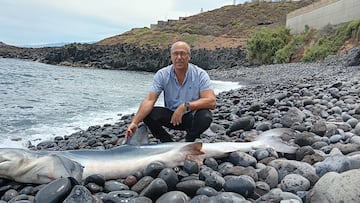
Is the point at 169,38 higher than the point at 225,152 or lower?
higher

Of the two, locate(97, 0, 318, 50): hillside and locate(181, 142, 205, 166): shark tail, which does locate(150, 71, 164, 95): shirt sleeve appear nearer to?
locate(181, 142, 205, 166): shark tail

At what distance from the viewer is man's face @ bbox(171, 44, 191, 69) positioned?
4.28 m

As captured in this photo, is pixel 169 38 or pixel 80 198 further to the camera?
pixel 169 38

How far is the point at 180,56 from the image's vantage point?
429 centimetres

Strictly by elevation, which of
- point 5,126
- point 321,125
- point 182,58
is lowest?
point 5,126

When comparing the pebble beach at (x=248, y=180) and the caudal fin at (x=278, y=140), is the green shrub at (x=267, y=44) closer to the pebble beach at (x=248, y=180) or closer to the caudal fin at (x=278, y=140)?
the caudal fin at (x=278, y=140)

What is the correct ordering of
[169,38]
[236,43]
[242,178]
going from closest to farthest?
[242,178] < [236,43] < [169,38]

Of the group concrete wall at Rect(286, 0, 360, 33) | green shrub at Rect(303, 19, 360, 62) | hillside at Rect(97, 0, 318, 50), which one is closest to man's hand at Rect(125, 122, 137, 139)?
green shrub at Rect(303, 19, 360, 62)

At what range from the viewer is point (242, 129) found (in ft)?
18.2

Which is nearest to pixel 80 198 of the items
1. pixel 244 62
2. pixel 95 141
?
pixel 95 141

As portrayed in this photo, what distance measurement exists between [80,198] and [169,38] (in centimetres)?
7752

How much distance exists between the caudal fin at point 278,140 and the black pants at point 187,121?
2.13 ft

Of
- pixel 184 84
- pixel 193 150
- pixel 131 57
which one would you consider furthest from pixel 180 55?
pixel 131 57

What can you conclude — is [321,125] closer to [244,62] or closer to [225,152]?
[225,152]
